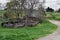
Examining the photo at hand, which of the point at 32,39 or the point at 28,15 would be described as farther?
the point at 28,15

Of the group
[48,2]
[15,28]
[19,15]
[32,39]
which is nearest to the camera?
[32,39]

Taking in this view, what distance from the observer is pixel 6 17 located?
16.9 meters

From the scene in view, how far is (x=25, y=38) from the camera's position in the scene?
34.9 ft

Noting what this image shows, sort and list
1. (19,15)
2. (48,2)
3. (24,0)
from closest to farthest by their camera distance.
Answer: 1. (24,0)
2. (19,15)
3. (48,2)

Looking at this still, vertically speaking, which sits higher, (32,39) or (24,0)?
(24,0)

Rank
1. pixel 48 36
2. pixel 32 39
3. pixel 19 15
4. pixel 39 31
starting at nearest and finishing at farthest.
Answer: pixel 32 39 < pixel 48 36 < pixel 39 31 < pixel 19 15

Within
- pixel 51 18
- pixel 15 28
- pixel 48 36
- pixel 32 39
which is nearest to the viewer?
pixel 32 39

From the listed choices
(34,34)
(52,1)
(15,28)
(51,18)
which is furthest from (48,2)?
(34,34)

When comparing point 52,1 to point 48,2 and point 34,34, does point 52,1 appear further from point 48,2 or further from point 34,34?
point 34,34

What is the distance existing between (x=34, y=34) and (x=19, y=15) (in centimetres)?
510

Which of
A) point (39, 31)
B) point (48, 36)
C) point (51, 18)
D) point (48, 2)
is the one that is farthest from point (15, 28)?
point (48, 2)

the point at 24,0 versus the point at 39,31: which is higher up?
the point at 24,0

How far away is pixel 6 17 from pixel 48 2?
7325mm

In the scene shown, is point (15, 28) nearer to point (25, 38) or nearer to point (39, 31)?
point (39, 31)
